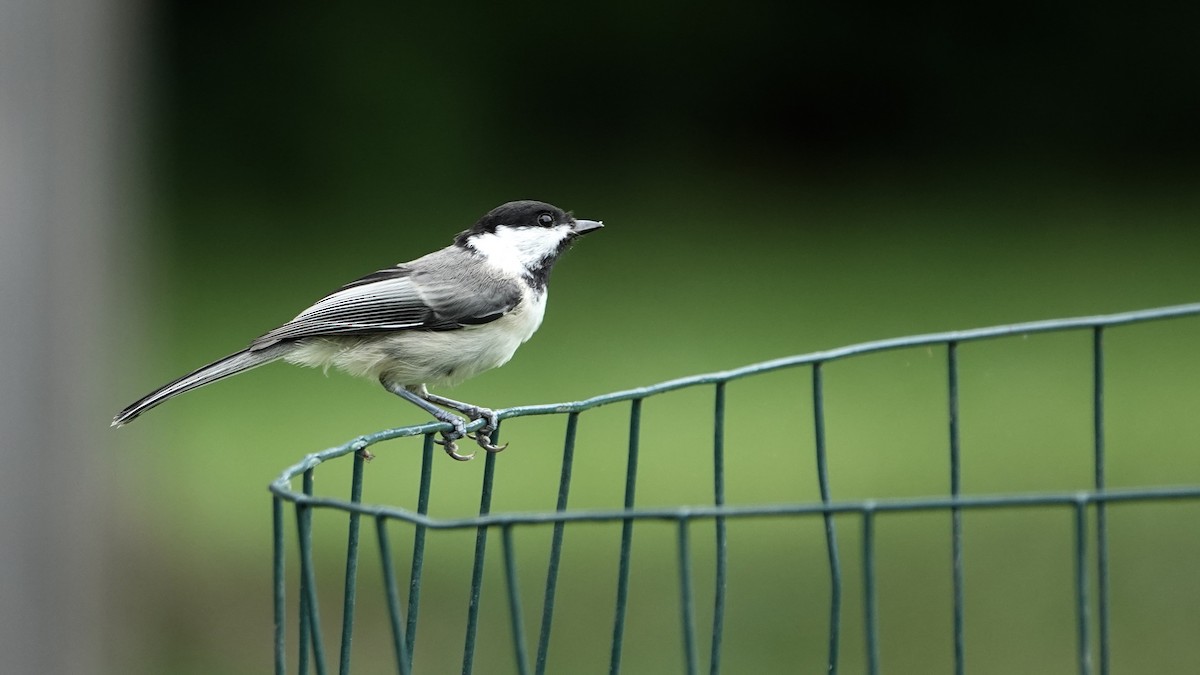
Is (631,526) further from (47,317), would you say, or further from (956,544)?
(47,317)

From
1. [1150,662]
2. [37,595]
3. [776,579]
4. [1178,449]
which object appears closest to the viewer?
[37,595]

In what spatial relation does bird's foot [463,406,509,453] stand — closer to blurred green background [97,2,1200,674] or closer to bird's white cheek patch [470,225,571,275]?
bird's white cheek patch [470,225,571,275]

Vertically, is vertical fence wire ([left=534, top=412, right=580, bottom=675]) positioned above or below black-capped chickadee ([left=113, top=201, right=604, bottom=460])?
below

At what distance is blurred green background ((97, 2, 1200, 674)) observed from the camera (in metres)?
4.54

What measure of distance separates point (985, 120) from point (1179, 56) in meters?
0.82

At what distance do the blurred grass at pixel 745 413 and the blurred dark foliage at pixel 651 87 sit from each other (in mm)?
182

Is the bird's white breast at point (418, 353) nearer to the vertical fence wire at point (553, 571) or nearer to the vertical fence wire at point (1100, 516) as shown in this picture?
the vertical fence wire at point (553, 571)

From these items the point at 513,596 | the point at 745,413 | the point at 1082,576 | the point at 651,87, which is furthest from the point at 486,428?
the point at 651,87

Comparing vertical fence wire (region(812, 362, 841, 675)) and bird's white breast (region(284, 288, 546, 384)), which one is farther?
bird's white breast (region(284, 288, 546, 384))

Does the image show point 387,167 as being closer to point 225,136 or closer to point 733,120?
point 225,136

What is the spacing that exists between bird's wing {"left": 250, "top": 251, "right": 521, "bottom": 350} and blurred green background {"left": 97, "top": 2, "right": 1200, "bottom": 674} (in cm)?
153

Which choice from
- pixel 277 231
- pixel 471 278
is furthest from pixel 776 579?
pixel 277 231

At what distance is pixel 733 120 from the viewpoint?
20.0 feet

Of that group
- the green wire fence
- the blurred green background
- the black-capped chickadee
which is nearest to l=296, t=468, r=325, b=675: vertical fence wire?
the green wire fence
